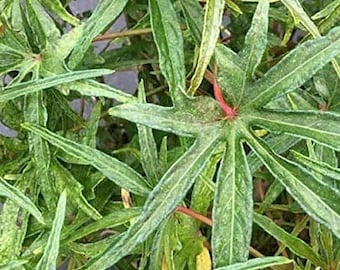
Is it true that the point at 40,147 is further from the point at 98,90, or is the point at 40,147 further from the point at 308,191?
the point at 308,191

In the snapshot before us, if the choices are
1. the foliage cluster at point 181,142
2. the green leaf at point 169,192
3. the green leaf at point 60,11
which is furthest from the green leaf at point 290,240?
the green leaf at point 60,11

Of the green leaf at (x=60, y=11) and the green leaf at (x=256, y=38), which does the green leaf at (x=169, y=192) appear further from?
the green leaf at (x=60, y=11)

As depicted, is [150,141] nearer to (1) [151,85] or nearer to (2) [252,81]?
(2) [252,81]

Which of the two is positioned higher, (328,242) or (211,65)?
(211,65)

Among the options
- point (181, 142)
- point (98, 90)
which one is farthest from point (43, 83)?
point (181, 142)

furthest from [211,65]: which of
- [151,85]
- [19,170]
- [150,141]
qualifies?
[151,85]
